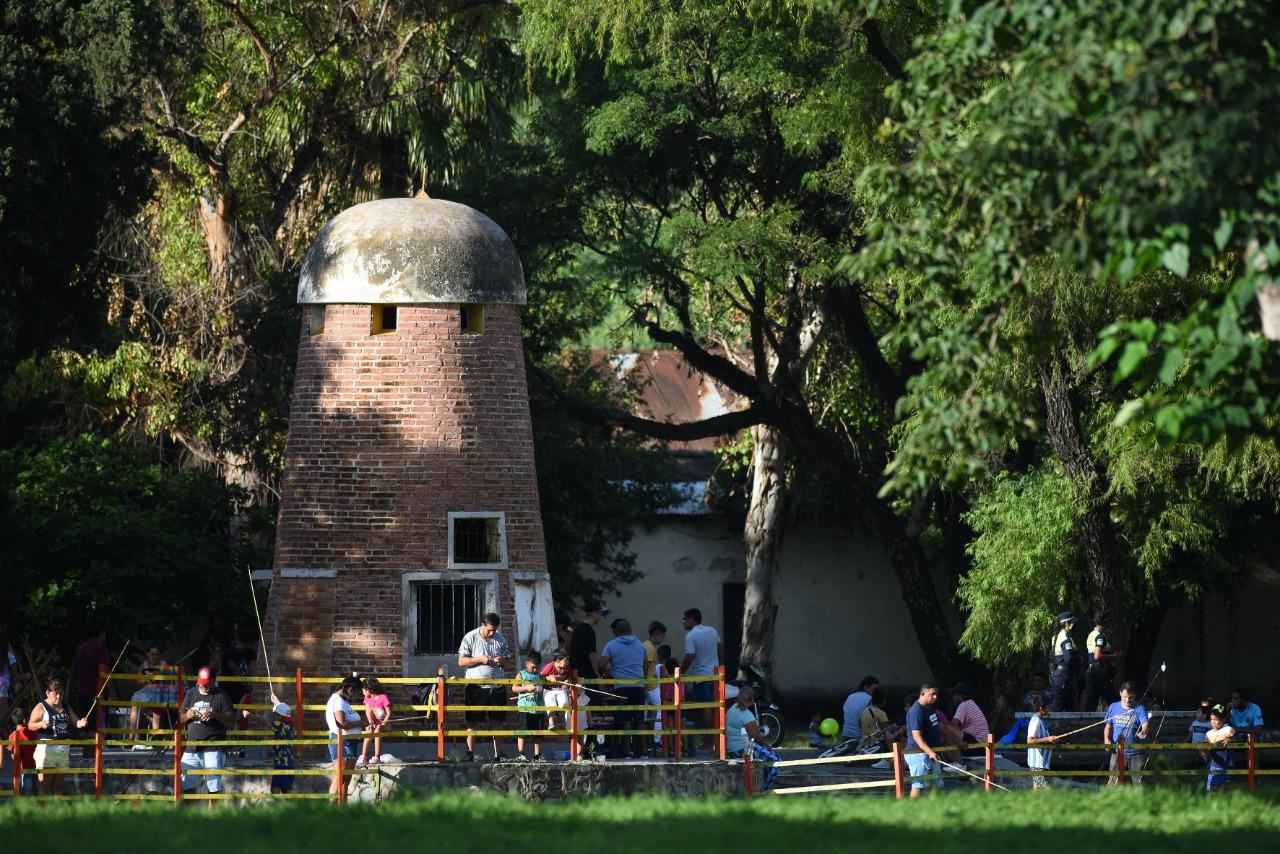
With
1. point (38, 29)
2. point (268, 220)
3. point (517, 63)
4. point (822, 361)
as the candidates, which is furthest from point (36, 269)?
point (822, 361)

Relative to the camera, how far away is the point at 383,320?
21578mm

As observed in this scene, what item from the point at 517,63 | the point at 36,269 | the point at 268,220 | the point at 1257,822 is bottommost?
the point at 1257,822

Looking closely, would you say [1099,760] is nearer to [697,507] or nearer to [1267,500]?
[1267,500]

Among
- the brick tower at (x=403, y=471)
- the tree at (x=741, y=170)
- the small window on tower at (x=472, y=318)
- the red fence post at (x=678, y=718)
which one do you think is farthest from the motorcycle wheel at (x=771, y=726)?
the small window on tower at (x=472, y=318)

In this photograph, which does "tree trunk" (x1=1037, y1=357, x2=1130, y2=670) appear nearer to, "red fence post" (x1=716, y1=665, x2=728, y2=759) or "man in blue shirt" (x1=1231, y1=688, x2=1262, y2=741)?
"man in blue shirt" (x1=1231, y1=688, x2=1262, y2=741)

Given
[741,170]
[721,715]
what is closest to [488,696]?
[721,715]

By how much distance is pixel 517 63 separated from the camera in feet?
102

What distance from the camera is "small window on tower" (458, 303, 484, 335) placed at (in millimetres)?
21609

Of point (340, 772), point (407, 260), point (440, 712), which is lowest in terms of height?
point (340, 772)

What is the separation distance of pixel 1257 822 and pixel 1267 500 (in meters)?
15.7

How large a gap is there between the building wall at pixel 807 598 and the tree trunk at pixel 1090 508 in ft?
37.2

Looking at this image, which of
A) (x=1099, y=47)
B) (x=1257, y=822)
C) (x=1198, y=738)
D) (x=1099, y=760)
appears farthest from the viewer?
(x=1099, y=760)

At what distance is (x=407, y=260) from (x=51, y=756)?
256 inches

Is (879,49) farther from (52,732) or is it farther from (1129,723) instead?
(52,732)
